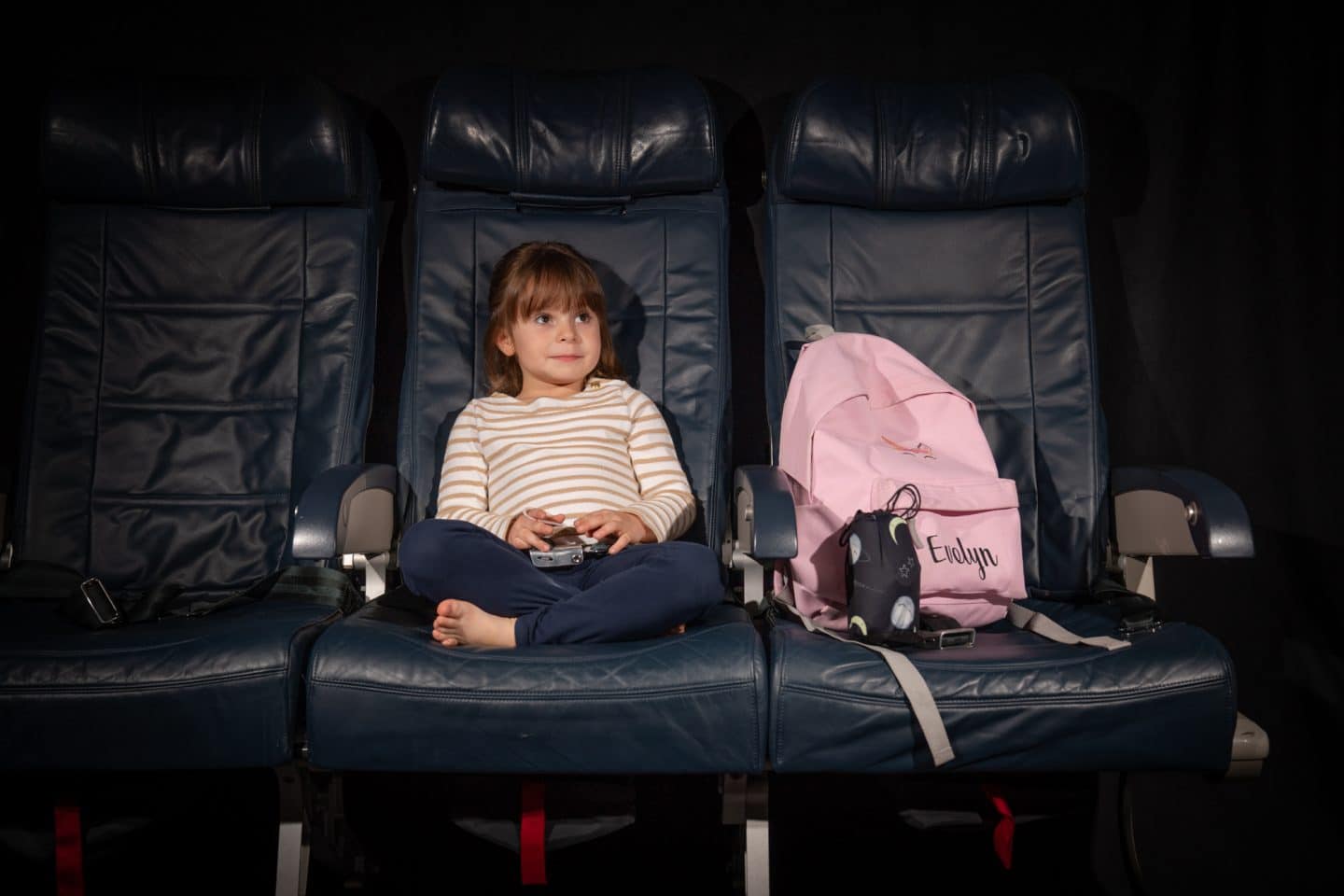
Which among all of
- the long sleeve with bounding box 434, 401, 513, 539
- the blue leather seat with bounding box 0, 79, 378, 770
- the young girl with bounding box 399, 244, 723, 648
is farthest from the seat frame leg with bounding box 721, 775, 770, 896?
the blue leather seat with bounding box 0, 79, 378, 770

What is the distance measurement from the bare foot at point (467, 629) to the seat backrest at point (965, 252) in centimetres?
84

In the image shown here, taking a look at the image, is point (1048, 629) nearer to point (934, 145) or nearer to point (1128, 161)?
point (934, 145)

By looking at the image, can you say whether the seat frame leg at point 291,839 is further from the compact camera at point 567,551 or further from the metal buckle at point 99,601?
the compact camera at point 567,551

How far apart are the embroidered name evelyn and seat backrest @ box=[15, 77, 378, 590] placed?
118cm

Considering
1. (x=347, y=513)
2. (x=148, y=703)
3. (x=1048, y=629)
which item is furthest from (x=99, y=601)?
(x=1048, y=629)

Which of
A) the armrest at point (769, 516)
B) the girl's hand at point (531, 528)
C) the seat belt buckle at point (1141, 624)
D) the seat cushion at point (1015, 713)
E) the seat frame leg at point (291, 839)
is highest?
the armrest at point (769, 516)

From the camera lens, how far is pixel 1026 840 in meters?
2.10

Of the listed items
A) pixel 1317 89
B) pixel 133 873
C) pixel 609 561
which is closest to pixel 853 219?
pixel 609 561

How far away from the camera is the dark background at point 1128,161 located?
90.4 inches

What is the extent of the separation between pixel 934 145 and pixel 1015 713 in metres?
1.26

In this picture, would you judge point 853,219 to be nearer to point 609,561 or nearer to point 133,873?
point 609,561

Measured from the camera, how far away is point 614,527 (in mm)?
1688

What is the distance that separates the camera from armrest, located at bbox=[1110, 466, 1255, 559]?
1.54 meters

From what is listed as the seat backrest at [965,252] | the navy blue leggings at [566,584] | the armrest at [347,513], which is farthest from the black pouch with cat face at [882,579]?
the armrest at [347,513]
